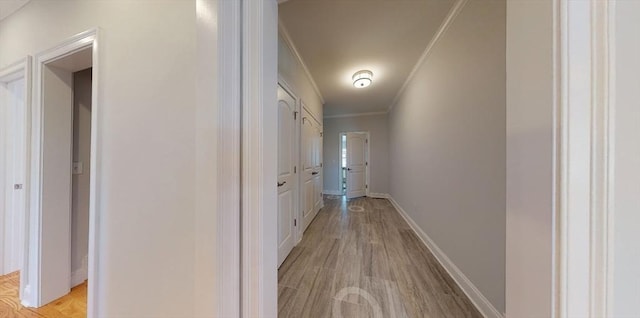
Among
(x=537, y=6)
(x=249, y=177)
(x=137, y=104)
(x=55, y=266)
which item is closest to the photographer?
(x=537, y=6)

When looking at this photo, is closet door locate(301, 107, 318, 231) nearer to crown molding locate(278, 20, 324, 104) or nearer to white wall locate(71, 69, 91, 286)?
crown molding locate(278, 20, 324, 104)

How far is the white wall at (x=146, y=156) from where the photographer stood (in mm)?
1057

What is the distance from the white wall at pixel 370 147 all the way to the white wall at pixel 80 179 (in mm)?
5168

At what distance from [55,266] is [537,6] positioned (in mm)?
3070

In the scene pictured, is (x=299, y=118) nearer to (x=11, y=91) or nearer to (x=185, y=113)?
(x=185, y=113)

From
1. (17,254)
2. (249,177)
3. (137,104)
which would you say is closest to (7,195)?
(17,254)

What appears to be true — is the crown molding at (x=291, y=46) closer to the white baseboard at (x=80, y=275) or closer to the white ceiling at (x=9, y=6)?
the white ceiling at (x=9, y=6)

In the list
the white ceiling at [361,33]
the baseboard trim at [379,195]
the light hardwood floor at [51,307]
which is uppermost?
the white ceiling at [361,33]

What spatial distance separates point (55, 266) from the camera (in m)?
1.60

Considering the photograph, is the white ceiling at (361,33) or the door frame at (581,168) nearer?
the door frame at (581,168)

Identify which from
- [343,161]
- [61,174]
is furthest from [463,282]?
[343,161]

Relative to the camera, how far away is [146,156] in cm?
Result: 113

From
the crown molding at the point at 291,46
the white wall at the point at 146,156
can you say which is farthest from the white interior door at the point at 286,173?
the white wall at the point at 146,156

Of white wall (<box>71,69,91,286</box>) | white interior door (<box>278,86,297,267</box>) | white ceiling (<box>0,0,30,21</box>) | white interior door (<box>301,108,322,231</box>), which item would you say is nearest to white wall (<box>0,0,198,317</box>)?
white wall (<box>71,69,91,286</box>)
